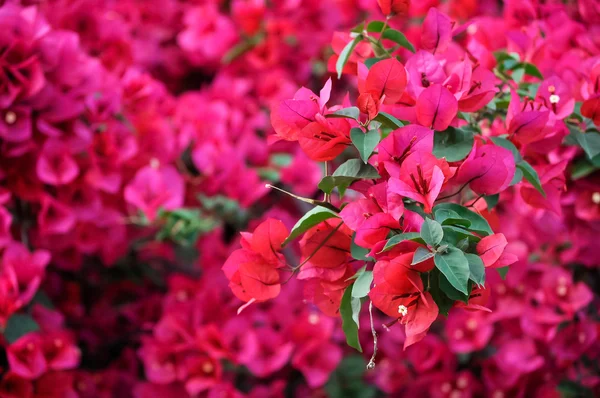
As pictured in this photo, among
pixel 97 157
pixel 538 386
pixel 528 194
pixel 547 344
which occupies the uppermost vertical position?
pixel 528 194

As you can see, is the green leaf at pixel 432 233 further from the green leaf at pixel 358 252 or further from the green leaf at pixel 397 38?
the green leaf at pixel 397 38

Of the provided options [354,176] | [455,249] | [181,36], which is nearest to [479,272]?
[455,249]

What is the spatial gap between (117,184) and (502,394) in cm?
82

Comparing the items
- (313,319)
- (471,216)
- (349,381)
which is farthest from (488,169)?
(349,381)

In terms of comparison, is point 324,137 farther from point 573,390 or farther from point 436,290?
point 573,390

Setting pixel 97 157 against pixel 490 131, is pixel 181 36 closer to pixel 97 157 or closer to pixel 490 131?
pixel 97 157

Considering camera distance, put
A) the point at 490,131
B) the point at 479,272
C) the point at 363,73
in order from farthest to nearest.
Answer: the point at 490,131
the point at 363,73
the point at 479,272

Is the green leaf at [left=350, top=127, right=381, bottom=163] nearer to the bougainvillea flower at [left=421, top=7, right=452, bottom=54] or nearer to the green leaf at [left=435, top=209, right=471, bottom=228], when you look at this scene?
the green leaf at [left=435, top=209, right=471, bottom=228]

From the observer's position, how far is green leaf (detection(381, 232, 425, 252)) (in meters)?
0.63

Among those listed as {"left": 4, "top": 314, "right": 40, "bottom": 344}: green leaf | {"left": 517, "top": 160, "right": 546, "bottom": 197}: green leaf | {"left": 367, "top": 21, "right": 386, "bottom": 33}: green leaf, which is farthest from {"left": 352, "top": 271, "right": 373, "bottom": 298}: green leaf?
{"left": 4, "top": 314, "right": 40, "bottom": 344}: green leaf

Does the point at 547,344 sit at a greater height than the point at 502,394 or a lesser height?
greater

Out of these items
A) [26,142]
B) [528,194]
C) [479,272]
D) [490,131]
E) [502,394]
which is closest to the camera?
[479,272]

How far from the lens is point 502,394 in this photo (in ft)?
4.25

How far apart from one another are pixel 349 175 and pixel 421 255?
0.42 ft
